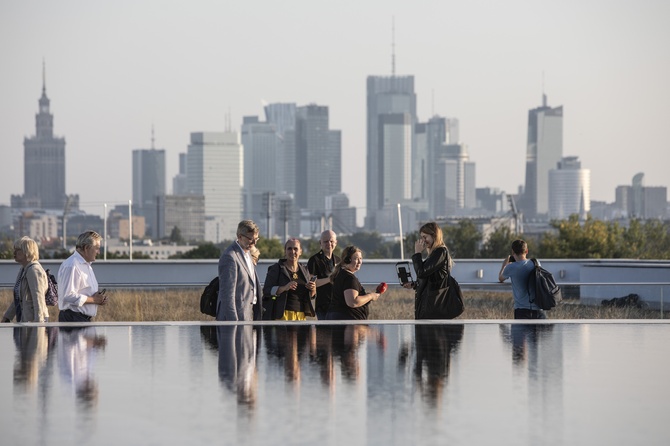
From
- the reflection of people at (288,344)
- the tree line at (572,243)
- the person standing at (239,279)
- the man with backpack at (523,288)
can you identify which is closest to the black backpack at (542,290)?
the man with backpack at (523,288)

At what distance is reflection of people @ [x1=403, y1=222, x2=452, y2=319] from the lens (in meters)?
11.0

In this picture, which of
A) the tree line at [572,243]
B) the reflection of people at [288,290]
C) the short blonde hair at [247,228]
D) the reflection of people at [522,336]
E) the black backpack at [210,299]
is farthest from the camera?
the tree line at [572,243]

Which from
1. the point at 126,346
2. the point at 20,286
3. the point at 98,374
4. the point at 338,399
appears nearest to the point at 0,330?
the point at 20,286

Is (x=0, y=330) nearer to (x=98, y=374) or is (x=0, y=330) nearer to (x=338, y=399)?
(x=98, y=374)

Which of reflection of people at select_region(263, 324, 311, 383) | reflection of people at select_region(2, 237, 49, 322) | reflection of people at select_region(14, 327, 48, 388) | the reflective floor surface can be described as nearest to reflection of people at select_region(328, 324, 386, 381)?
the reflective floor surface

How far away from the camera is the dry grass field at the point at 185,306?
22797 mm

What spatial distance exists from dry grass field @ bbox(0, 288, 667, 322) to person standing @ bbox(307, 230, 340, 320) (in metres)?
8.78

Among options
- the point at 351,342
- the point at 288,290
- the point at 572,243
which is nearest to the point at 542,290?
the point at 288,290

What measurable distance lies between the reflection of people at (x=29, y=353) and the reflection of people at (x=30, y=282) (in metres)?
Result: 0.62

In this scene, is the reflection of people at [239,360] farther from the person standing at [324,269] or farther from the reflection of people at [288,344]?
the person standing at [324,269]

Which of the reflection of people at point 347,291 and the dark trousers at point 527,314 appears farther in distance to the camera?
the dark trousers at point 527,314

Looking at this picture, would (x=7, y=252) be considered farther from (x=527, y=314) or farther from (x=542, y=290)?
(x=542, y=290)

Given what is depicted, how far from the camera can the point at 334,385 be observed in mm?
7055

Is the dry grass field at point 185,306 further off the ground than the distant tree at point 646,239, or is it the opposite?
the distant tree at point 646,239
